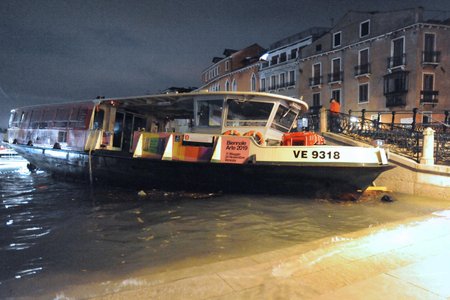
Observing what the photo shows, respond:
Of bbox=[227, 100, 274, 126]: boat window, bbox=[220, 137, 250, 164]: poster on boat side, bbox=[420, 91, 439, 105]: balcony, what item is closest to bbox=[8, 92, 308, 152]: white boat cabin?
bbox=[227, 100, 274, 126]: boat window

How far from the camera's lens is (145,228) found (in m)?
6.36

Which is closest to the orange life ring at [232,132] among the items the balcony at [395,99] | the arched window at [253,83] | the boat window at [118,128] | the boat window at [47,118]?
the boat window at [118,128]

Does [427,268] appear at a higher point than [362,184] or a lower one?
lower

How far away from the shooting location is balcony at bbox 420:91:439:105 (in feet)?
77.9

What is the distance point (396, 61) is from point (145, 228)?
997 inches

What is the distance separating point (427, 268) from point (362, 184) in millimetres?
4821

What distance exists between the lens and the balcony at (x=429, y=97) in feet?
77.9

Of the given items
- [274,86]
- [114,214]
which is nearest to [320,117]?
[114,214]

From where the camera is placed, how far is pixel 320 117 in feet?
45.9

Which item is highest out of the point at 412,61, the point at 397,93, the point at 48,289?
the point at 412,61

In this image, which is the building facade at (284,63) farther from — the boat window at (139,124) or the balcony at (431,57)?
the boat window at (139,124)

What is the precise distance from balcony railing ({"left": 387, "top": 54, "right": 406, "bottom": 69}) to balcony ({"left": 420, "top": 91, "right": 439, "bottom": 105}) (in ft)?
8.85

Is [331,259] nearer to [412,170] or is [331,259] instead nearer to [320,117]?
[412,170]

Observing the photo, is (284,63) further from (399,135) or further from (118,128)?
(118,128)
